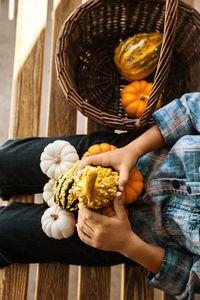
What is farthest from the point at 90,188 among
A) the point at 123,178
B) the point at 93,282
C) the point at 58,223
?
the point at 93,282

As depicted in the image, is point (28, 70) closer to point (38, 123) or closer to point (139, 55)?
point (38, 123)

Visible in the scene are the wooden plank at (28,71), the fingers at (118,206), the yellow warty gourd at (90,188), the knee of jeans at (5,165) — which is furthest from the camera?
the wooden plank at (28,71)

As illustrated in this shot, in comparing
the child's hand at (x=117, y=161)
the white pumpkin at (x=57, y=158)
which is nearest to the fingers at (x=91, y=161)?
the child's hand at (x=117, y=161)

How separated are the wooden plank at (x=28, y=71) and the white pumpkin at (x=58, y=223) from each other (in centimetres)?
18

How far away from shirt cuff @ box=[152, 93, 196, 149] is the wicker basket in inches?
3.9

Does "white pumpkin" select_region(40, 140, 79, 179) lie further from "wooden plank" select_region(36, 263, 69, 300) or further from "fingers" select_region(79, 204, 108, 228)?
"wooden plank" select_region(36, 263, 69, 300)

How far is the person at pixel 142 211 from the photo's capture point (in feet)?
2.25

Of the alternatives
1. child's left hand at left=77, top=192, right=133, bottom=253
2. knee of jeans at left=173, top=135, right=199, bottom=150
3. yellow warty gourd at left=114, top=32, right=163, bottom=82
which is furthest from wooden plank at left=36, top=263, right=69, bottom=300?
yellow warty gourd at left=114, top=32, right=163, bottom=82

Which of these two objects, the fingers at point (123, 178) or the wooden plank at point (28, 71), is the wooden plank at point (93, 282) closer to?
the wooden plank at point (28, 71)

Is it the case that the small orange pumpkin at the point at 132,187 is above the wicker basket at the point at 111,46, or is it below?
below

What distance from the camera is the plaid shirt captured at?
702 mm

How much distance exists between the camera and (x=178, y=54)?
103 cm

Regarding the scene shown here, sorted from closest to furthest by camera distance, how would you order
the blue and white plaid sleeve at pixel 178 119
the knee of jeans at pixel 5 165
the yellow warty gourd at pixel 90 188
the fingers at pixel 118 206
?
the yellow warty gourd at pixel 90 188 → the fingers at pixel 118 206 → the blue and white plaid sleeve at pixel 178 119 → the knee of jeans at pixel 5 165

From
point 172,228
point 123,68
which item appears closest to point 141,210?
point 172,228
